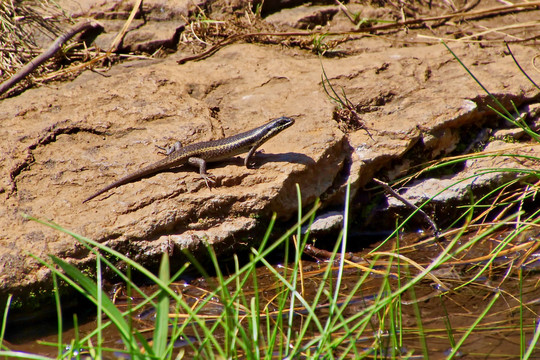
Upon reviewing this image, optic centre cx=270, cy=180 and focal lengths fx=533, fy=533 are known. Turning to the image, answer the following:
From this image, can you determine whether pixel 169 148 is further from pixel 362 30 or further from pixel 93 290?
pixel 362 30

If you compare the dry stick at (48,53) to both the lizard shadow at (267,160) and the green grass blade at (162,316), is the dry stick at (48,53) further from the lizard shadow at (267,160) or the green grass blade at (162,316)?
the green grass blade at (162,316)

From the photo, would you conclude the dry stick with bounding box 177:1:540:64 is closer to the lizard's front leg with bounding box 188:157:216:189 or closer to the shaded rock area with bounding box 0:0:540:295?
the shaded rock area with bounding box 0:0:540:295

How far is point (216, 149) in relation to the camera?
538 cm

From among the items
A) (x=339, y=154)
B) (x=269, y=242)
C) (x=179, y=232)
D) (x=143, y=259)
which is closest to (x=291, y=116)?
(x=339, y=154)

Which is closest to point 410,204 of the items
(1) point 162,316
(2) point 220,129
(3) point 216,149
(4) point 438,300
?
(4) point 438,300

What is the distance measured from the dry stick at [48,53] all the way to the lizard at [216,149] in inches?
91.9

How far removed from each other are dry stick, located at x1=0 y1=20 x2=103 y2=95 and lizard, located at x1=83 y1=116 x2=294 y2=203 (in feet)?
7.66

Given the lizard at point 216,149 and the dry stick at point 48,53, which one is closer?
the lizard at point 216,149

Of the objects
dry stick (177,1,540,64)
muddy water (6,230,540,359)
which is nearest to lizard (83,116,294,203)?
muddy water (6,230,540,359)

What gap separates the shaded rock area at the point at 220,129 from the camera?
4.67 metres

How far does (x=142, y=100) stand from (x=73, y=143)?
3.25 feet

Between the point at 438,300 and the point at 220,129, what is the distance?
2.97 metres

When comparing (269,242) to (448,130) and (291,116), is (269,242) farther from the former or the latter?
(448,130)

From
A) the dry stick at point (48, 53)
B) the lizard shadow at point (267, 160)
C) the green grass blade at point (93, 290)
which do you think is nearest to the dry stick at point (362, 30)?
the dry stick at point (48, 53)
